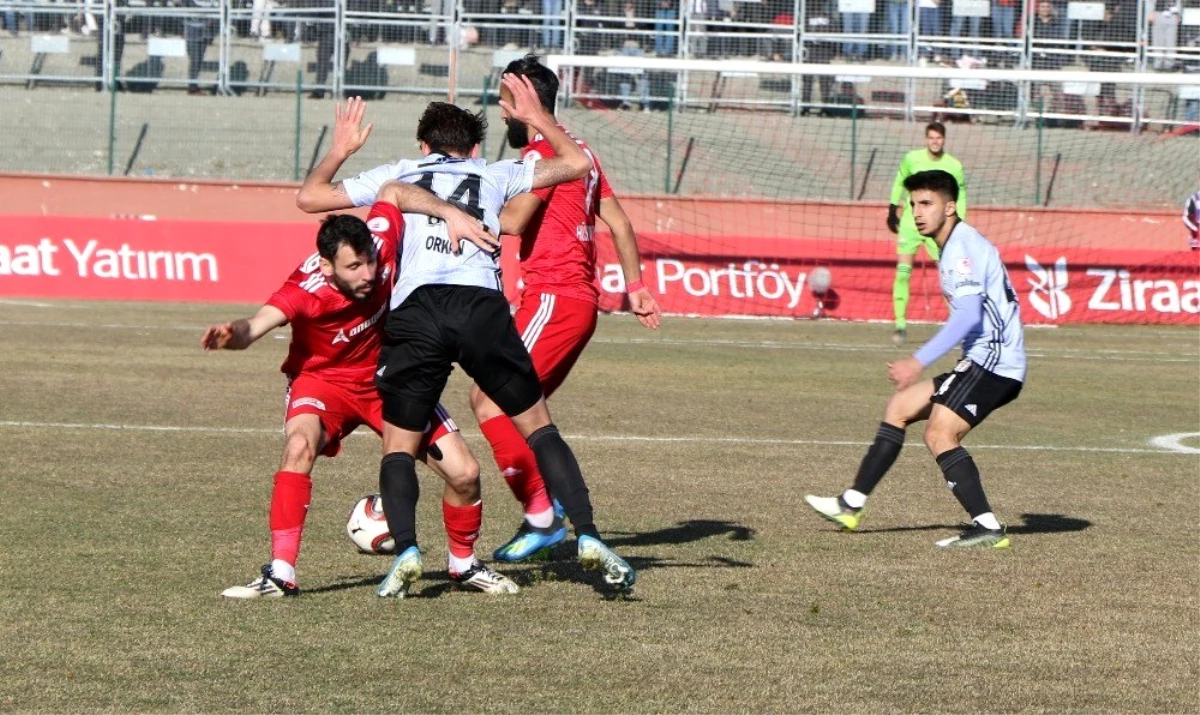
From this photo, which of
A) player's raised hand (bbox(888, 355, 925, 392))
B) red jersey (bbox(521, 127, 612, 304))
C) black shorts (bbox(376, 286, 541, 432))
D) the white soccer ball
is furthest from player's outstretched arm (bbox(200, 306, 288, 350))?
the white soccer ball

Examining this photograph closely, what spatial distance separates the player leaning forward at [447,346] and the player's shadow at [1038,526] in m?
2.36

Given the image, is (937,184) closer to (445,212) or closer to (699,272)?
(445,212)

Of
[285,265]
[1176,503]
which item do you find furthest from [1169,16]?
[1176,503]

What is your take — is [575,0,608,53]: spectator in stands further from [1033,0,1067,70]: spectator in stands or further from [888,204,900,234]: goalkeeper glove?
[888,204,900,234]: goalkeeper glove

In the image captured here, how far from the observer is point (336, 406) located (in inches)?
261

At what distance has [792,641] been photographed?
5.69 m

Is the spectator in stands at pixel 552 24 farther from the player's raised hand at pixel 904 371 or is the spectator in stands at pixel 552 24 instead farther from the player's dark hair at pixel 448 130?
the player's dark hair at pixel 448 130

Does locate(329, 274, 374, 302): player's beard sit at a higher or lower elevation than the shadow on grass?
higher

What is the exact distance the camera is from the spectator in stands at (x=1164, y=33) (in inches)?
1150

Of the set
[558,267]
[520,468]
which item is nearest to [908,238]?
[558,267]

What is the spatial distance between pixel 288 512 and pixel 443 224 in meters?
1.23

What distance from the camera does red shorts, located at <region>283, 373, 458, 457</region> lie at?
6.59m

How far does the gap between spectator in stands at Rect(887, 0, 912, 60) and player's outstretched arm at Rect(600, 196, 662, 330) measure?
2229 cm

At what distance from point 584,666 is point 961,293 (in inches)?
130
